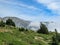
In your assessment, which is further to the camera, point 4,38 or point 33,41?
point 33,41

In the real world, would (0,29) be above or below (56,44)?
above

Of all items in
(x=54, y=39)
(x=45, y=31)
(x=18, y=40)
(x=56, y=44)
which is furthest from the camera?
(x=45, y=31)

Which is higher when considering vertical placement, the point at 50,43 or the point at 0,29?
the point at 0,29

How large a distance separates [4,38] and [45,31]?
2913 cm

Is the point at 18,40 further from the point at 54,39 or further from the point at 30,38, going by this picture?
the point at 54,39

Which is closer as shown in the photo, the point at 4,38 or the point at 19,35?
the point at 4,38

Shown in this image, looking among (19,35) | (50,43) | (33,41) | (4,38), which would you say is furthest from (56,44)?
(4,38)

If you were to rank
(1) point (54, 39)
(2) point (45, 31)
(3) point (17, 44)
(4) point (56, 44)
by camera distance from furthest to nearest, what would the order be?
(2) point (45, 31) → (1) point (54, 39) → (4) point (56, 44) → (3) point (17, 44)

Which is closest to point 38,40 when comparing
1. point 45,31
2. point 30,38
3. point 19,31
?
point 30,38

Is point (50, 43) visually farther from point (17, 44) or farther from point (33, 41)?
point (17, 44)

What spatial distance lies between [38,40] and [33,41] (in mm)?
3062

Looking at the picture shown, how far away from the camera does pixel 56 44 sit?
62.6m

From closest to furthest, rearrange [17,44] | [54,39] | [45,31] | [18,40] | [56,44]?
1. [17,44]
2. [18,40]
3. [56,44]
4. [54,39]
5. [45,31]

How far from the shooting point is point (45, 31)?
8331 cm
